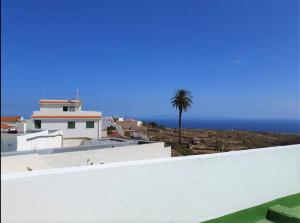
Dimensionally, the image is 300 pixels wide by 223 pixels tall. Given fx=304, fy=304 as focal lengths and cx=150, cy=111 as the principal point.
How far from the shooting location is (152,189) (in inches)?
142

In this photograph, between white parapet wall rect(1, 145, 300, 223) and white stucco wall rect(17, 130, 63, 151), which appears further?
white stucco wall rect(17, 130, 63, 151)

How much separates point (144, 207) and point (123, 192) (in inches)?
14.4

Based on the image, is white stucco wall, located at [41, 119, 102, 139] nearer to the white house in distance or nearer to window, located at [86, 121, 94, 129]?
the white house in distance

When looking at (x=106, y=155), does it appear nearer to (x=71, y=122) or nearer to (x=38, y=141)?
(x=38, y=141)

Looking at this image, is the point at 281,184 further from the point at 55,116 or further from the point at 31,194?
the point at 55,116

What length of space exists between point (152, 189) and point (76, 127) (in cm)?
2294

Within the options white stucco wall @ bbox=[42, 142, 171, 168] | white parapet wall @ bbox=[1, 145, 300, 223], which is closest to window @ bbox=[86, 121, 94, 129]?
white stucco wall @ bbox=[42, 142, 171, 168]

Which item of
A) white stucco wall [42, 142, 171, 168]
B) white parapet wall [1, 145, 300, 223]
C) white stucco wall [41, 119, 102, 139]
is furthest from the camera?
white stucco wall [41, 119, 102, 139]

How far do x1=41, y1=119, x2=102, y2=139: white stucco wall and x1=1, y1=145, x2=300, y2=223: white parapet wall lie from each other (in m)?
21.6

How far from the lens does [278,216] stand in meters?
4.66

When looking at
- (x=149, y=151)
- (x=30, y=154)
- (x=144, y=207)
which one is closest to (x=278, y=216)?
(x=144, y=207)

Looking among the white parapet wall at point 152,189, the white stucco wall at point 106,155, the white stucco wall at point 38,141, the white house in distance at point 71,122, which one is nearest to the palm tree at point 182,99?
the white house in distance at point 71,122

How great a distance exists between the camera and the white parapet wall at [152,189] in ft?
9.20

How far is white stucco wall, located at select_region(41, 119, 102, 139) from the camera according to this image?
982 inches
